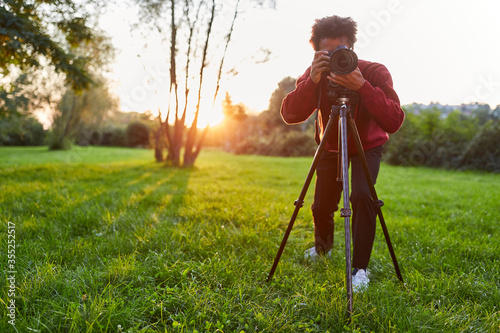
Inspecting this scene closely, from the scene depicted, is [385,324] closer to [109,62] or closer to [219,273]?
[219,273]

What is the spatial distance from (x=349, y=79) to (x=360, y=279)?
1535 mm

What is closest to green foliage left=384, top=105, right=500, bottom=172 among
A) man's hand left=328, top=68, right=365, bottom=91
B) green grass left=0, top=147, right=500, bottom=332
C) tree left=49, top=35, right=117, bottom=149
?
green grass left=0, top=147, right=500, bottom=332

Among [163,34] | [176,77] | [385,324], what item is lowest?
[385,324]

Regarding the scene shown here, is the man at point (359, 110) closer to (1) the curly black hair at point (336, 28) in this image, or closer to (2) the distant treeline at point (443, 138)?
(1) the curly black hair at point (336, 28)

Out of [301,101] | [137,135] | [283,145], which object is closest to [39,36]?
[301,101]

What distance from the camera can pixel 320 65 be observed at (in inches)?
79.8

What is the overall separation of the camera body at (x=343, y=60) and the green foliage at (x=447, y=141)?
12298 mm

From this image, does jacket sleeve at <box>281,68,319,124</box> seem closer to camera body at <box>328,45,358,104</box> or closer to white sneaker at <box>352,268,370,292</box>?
camera body at <box>328,45,358,104</box>

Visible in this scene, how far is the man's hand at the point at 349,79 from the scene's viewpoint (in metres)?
1.95

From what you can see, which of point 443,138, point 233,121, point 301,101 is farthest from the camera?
point 233,121

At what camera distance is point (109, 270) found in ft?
7.42

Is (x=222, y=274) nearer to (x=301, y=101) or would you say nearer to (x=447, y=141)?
(x=301, y=101)

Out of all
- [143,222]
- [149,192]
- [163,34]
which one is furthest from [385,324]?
[163,34]

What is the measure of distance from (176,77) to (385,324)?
379 inches
